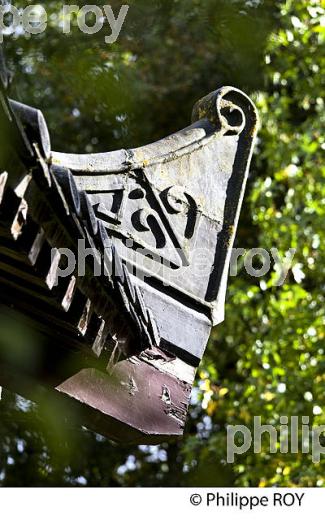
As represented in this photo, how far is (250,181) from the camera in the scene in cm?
911

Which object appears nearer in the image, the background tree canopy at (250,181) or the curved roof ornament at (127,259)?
the curved roof ornament at (127,259)

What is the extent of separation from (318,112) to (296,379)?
238 cm

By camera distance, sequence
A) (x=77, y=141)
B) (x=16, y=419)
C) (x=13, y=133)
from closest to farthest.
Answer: (x=13, y=133) → (x=16, y=419) → (x=77, y=141)

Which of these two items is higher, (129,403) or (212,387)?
(129,403)

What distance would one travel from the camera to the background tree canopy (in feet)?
26.5

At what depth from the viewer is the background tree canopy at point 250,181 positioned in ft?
26.5

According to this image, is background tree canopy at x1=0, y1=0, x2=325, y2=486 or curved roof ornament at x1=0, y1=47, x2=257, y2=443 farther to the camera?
background tree canopy at x1=0, y1=0, x2=325, y2=486

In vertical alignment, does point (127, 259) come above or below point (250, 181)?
above

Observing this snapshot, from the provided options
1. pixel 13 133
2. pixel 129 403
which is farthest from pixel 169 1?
pixel 13 133

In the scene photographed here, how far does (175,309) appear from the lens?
10.8ft

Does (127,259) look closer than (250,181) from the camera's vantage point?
Yes

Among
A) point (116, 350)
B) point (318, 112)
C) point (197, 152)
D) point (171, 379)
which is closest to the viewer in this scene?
point (116, 350)

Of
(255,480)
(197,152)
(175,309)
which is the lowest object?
(255,480)

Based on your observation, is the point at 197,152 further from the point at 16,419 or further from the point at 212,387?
the point at 212,387
